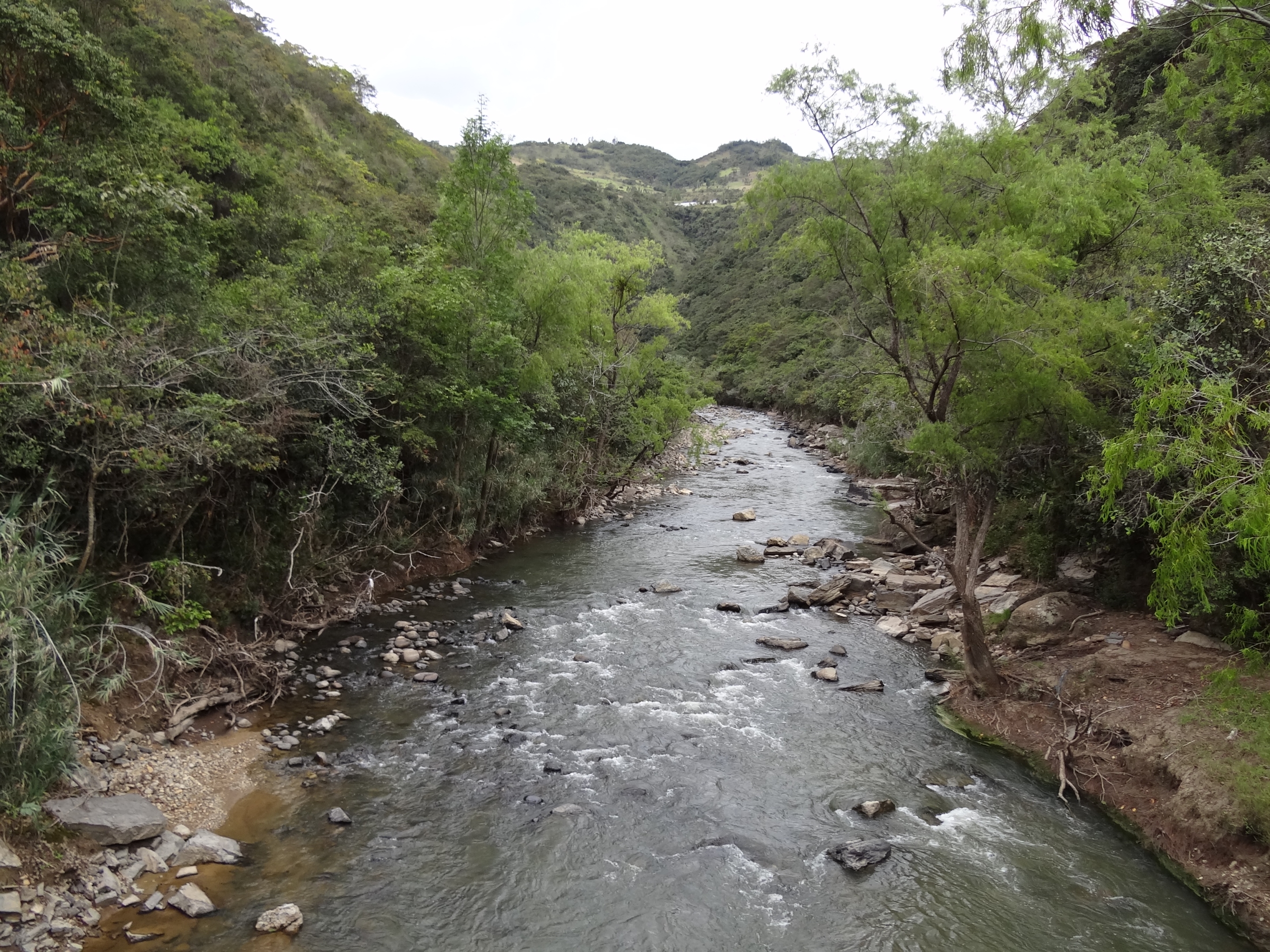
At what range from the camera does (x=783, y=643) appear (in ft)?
49.0

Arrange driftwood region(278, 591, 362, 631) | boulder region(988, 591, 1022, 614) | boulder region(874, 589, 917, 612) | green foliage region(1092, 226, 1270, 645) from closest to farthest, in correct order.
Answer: green foliage region(1092, 226, 1270, 645) → driftwood region(278, 591, 362, 631) → boulder region(988, 591, 1022, 614) → boulder region(874, 589, 917, 612)

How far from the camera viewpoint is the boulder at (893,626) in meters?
15.7

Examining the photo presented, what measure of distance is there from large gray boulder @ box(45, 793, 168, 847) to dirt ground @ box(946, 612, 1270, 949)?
39.7 ft

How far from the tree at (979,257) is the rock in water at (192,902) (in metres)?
11.3

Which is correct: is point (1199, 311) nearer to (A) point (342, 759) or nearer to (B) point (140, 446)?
(A) point (342, 759)

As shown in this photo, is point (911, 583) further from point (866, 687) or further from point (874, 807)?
point (874, 807)

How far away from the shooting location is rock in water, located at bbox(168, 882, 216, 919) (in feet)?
22.8

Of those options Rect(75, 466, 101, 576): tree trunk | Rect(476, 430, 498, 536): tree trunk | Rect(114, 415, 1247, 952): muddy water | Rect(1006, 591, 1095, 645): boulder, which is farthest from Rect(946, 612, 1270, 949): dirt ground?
Rect(75, 466, 101, 576): tree trunk

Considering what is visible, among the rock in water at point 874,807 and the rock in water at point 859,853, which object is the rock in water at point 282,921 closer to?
the rock in water at point 859,853

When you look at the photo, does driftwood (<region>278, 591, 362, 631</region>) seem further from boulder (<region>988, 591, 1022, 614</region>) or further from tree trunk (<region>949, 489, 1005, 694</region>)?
boulder (<region>988, 591, 1022, 614</region>)

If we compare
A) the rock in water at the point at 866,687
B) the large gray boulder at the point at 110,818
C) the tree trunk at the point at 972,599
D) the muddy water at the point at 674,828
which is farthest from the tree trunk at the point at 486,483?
the tree trunk at the point at 972,599

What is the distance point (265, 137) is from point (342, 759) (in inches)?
1286

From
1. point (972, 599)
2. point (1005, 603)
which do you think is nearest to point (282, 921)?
point (972, 599)

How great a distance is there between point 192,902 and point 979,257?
12.9m
